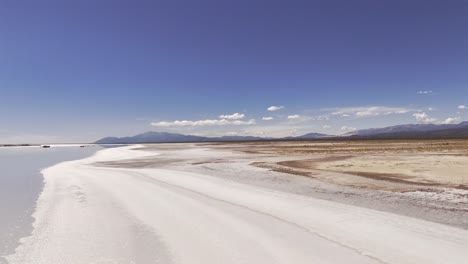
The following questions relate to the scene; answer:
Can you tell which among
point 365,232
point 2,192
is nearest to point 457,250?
point 365,232

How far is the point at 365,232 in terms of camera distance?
9359 millimetres

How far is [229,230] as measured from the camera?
9.87 metres

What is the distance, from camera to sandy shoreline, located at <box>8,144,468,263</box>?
7.68 m

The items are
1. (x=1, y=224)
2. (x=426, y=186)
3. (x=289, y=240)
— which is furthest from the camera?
(x=426, y=186)

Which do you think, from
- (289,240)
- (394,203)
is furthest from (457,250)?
(394,203)

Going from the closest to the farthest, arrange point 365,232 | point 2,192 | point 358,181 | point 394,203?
point 365,232, point 394,203, point 2,192, point 358,181

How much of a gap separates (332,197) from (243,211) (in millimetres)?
4551

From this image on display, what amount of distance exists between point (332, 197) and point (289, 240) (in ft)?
22.3

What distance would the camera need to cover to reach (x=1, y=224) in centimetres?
1110

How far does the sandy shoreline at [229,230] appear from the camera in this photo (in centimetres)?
768

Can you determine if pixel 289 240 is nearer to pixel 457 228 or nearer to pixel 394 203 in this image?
pixel 457 228

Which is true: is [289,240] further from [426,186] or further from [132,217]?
[426,186]

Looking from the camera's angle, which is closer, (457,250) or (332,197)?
(457,250)

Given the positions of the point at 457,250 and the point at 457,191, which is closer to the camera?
the point at 457,250
